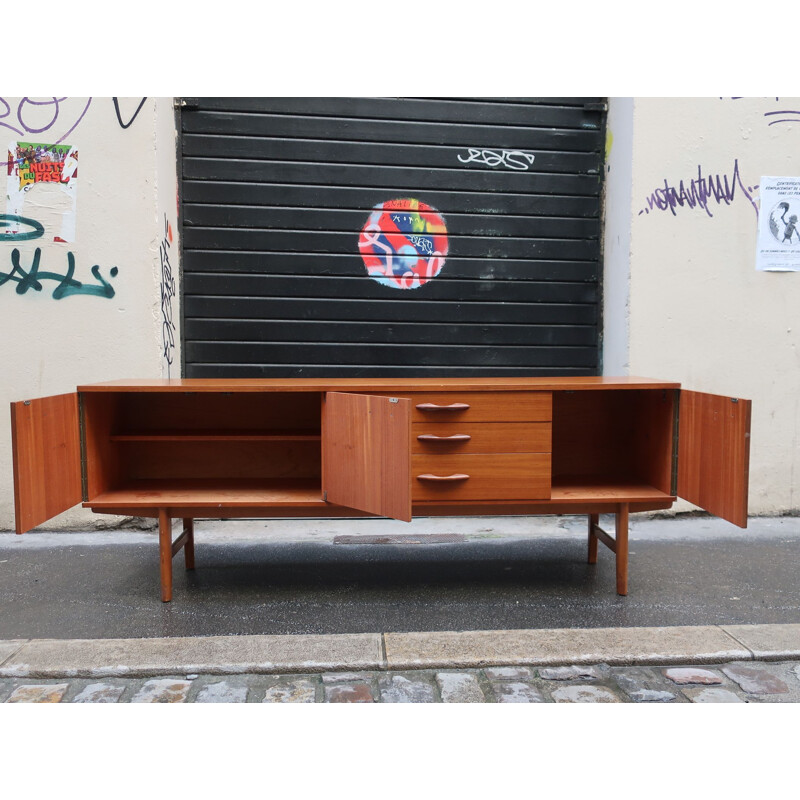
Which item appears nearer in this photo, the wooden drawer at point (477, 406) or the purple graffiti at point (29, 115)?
the wooden drawer at point (477, 406)

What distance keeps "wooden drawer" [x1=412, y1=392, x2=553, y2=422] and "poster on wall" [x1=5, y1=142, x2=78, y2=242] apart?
2.86 metres

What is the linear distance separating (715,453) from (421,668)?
1.67 m

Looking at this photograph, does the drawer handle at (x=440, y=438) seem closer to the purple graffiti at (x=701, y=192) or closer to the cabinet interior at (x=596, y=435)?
the cabinet interior at (x=596, y=435)

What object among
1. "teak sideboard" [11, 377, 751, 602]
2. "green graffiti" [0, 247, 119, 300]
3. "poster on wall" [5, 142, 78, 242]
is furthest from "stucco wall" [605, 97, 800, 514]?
"poster on wall" [5, 142, 78, 242]

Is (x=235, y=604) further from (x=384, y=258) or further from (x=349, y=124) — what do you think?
(x=349, y=124)

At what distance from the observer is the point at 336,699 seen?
2465 mm

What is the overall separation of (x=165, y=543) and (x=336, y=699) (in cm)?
134

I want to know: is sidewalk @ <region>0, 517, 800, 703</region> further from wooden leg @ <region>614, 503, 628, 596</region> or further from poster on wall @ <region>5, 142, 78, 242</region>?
poster on wall @ <region>5, 142, 78, 242</region>

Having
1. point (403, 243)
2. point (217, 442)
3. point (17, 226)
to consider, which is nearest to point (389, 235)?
point (403, 243)

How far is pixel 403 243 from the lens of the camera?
515 centimetres

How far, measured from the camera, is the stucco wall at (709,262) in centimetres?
489

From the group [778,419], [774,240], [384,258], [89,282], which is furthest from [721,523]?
[89,282]

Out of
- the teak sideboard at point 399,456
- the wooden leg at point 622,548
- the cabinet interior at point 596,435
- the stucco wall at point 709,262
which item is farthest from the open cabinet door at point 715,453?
the stucco wall at point 709,262

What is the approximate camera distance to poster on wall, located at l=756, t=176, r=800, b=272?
4.97 meters
